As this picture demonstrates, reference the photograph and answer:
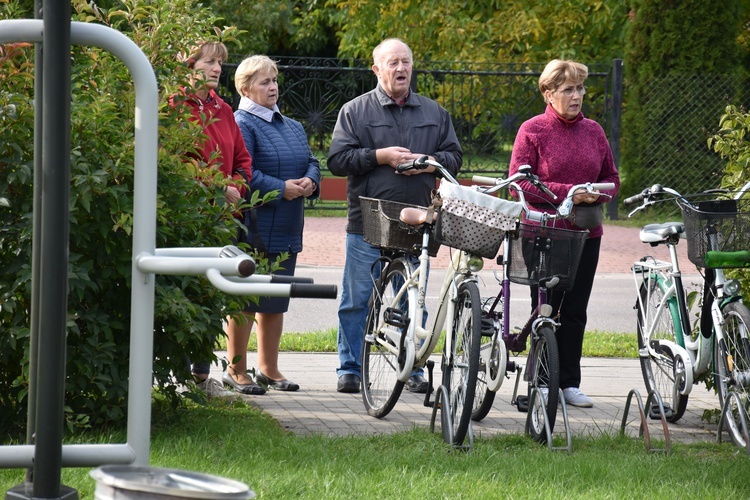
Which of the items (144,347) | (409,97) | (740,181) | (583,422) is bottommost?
(583,422)

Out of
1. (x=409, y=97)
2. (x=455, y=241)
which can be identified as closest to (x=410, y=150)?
(x=409, y=97)

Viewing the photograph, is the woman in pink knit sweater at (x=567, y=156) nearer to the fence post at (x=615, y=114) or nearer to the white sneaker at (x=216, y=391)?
the white sneaker at (x=216, y=391)

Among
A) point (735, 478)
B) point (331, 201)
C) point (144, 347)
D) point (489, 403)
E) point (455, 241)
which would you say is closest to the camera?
point (144, 347)

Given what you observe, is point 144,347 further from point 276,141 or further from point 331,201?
point 331,201

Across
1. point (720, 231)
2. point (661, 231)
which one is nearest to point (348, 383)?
point (661, 231)

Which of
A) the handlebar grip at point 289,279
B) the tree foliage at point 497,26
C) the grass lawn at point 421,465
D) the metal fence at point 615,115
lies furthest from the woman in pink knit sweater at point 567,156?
the tree foliage at point 497,26

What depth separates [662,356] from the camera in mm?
6070

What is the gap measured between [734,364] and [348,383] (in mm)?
2323

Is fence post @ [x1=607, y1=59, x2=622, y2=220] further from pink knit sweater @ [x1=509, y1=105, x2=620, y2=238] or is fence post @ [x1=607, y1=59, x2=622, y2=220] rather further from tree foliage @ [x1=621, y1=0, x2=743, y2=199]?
pink knit sweater @ [x1=509, y1=105, x2=620, y2=238]

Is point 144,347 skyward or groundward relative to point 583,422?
skyward

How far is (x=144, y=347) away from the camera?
249 cm

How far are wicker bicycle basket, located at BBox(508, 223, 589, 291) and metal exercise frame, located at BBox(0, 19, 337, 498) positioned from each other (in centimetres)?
306

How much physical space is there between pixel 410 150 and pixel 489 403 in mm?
1697

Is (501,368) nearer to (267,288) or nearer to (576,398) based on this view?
(576,398)
